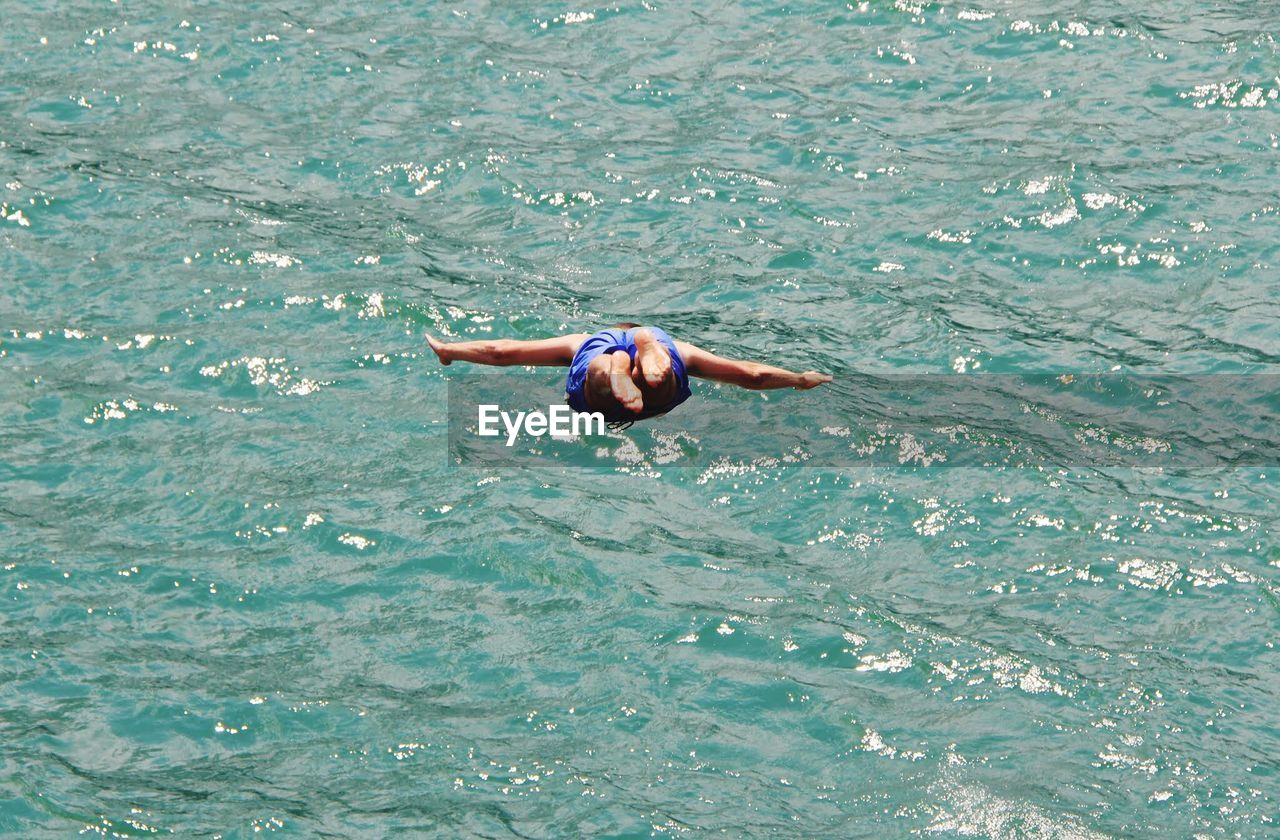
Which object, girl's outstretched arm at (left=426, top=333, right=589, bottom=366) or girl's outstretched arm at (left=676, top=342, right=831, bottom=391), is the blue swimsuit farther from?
girl's outstretched arm at (left=426, top=333, right=589, bottom=366)

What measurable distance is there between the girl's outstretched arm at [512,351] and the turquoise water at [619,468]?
4.31 ft

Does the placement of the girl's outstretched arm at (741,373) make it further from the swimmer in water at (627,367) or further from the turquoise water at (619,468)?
the turquoise water at (619,468)

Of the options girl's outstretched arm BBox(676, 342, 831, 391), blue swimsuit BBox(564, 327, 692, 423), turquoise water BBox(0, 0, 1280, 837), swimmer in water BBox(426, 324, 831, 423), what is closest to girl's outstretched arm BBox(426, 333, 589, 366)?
swimmer in water BBox(426, 324, 831, 423)

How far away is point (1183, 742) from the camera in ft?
36.1

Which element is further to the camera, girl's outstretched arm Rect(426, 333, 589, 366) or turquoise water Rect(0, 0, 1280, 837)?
girl's outstretched arm Rect(426, 333, 589, 366)

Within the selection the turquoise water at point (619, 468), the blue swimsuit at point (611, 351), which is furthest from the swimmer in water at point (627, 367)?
the turquoise water at point (619, 468)

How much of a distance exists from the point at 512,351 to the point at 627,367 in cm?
117

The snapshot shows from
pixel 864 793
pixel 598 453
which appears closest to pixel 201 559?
pixel 598 453

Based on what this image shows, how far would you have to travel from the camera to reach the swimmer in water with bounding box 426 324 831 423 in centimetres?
1173

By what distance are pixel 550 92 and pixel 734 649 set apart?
8983 millimetres

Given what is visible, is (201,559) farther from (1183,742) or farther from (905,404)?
(1183,742)

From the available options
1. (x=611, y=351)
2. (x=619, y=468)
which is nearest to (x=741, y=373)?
(x=611, y=351)

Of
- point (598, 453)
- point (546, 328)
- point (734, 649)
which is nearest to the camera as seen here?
point (734, 649)

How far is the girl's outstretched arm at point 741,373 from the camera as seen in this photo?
39.9 ft
